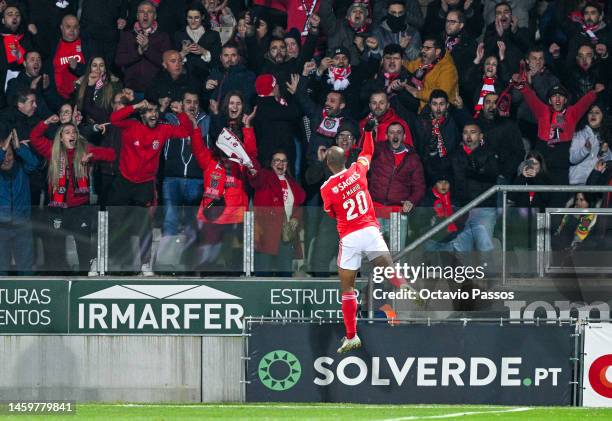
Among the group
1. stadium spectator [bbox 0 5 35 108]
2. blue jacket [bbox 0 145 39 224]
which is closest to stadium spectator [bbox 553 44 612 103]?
blue jacket [bbox 0 145 39 224]

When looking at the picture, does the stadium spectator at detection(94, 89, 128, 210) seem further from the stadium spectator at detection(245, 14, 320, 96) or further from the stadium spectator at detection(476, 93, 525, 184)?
the stadium spectator at detection(476, 93, 525, 184)

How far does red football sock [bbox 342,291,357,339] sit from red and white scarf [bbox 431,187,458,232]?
1.64m

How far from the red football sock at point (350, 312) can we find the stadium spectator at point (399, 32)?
17.0ft

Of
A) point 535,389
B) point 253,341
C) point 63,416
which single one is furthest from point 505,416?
point 63,416

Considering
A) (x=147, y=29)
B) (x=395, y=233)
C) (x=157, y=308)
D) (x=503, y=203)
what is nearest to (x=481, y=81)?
(x=503, y=203)

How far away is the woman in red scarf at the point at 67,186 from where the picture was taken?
13516 mm

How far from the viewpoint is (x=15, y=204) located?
14.3 meters

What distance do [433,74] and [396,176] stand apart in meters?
1.91

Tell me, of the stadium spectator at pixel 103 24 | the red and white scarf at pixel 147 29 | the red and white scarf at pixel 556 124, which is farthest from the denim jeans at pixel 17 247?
the red and white scarf at pixel 556 124

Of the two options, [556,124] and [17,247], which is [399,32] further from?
[17,247]

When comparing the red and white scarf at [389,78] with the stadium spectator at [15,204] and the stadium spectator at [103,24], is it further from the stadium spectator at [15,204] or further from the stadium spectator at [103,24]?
the stadium spectator at [15,204]

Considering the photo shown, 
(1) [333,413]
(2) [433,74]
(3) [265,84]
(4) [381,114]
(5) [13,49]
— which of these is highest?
(5) [13,49]

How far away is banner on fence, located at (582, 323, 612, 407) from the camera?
1175cm

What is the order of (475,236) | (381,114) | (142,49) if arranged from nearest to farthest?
1. (475,236)
2. (381,114)
3. (142,49)
